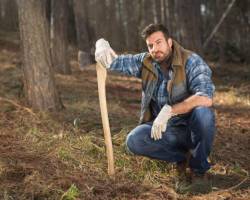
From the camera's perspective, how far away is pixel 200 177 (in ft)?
14.5

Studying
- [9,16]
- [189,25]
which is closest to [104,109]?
[189,25]

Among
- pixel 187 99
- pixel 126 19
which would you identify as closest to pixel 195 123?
pixel 187 99

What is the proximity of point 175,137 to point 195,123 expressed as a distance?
29 cm

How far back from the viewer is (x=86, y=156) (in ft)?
15.9

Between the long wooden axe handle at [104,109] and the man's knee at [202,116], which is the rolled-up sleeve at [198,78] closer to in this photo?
the man's knee at [202,116]

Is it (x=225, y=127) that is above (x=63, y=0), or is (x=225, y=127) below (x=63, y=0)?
Result: below

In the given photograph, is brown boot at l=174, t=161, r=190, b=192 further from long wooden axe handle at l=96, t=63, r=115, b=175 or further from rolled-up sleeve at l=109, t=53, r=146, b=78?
rolled-up sleeve at l=109, t=53, r=146, b=78

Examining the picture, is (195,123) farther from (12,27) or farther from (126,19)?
(126,19)

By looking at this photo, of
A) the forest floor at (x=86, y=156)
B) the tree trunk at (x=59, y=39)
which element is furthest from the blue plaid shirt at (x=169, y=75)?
the tree trunk at (x=59, y=39)

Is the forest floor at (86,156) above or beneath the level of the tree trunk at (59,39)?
beneath

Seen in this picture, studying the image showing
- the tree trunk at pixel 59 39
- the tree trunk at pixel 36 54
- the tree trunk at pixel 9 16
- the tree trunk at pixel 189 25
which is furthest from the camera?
the tree trunk at pixel 9 16

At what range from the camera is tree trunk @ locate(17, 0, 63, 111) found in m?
6.40

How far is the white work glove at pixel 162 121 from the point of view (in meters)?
4.13

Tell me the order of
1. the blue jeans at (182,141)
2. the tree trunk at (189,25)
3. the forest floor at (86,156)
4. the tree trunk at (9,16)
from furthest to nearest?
the tree trunk at (9,16)
the tree trunk at (189,25)
the blue jeans at (182,141)
the forest floor at (86,156)
